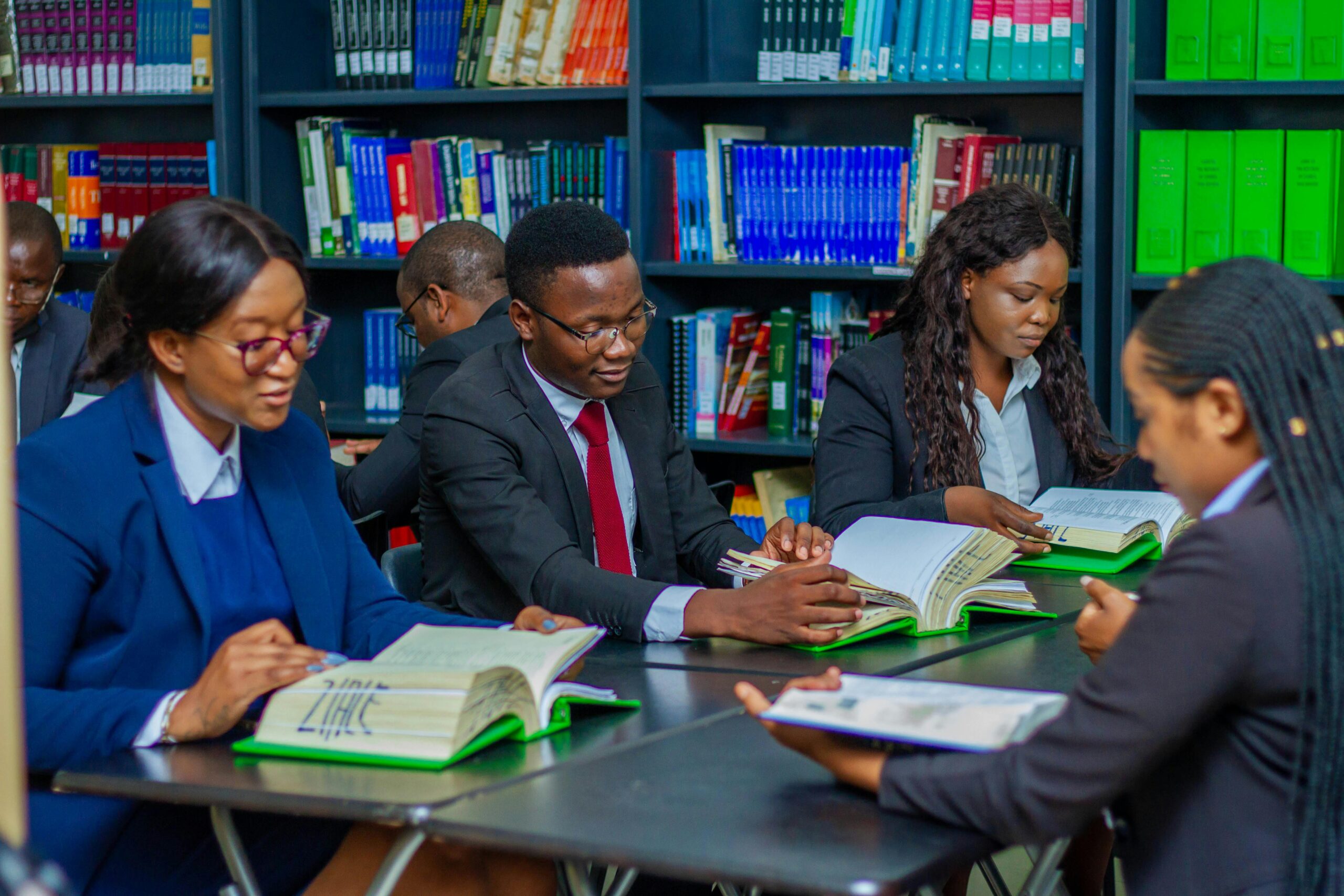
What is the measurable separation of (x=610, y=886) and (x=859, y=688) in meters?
0.42

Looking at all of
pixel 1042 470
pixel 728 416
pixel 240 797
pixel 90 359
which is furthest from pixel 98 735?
pixel 728 416

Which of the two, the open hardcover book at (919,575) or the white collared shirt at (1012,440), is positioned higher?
the white collared shirt at (1012,440)

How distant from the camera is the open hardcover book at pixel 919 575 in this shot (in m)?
1.98

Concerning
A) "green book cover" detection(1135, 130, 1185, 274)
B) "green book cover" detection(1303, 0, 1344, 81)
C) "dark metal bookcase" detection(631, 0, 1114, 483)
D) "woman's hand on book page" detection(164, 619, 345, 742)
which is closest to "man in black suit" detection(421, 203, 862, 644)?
"woman's hand on book page" detection(164, 619, 345, 742)

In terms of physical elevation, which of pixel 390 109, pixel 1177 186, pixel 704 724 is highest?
pixel 390 109

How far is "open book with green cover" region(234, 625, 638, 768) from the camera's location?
1.41 m

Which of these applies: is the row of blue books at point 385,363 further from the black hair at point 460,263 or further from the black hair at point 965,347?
the black hair at point 965,347

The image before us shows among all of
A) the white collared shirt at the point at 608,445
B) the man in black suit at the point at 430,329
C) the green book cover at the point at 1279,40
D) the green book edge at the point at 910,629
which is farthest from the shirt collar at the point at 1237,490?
the green book cover at the point at 1279,40

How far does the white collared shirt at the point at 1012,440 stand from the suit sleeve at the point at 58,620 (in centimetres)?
162

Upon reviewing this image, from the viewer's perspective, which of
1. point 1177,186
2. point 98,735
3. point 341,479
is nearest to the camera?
point 98,735

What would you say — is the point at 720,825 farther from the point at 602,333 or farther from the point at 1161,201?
the point at 1161,201

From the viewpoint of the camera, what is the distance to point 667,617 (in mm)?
1965

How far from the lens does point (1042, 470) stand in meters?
2.76

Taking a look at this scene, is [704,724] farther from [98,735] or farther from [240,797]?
[98,735]
